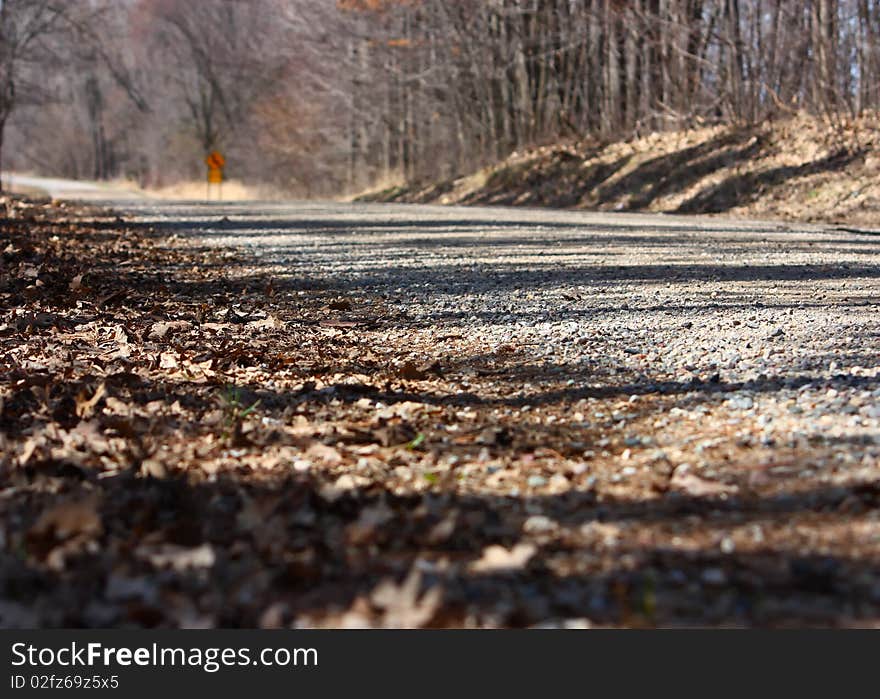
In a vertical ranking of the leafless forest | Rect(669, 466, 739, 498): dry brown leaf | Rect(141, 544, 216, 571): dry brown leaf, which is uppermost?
the leafless forest

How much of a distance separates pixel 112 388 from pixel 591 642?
9.40 ft

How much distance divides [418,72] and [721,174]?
21159mm

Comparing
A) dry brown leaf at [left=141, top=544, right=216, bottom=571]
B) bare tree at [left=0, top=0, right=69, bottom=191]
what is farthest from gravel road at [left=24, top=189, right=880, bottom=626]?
bare tree at [left=0, top=0, right=69, bottom=191]

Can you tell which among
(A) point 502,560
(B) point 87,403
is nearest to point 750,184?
(B) point 87,403

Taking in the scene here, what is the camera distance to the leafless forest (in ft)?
68.6

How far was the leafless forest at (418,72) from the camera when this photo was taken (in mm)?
20906

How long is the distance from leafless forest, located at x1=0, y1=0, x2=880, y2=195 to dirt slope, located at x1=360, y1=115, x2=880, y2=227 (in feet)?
2.82

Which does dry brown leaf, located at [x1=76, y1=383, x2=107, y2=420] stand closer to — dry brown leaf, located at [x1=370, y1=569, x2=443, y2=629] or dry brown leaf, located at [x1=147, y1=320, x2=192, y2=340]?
dry brown leaf, located at [x1=147, y1=320, x2=192, y2=340]

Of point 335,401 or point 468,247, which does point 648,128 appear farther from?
point 335,401

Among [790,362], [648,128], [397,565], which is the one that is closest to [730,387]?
[790,362]

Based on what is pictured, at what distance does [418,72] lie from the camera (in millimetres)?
37969

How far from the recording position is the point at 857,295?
6781 millimetres

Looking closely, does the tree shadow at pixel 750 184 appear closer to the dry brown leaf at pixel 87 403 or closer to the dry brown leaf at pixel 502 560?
the dry brown leaf at pixel 87 403

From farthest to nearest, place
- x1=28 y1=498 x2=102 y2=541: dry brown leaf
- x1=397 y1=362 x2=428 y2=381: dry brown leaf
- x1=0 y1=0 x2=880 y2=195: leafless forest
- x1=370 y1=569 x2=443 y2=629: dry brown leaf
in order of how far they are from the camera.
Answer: x1=0 y1=0 x2=880 y2=195: leafless forest < x1=397 y1=362 x2=428 y2=381: dry brown leaf < x1=28 y1=498 x2=102 y2=541: dry brown leaf < x1=370 y1=569 x2=443 y2=629: dry brown leaf
